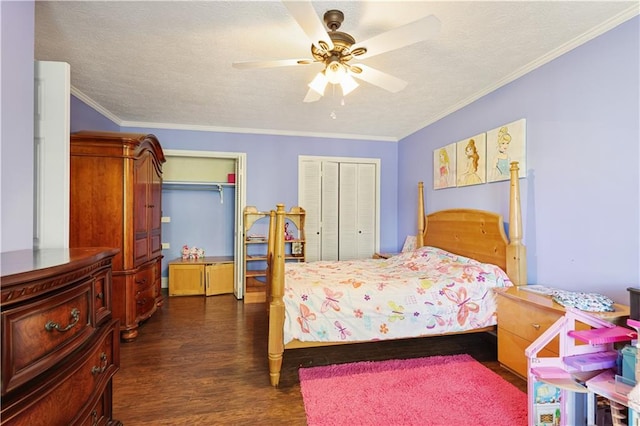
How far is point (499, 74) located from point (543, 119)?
0.59m

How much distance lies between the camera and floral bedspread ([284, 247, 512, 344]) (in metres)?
2.31

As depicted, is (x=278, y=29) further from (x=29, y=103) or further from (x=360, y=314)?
(x=360, y=314)

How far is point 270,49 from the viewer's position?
236cm

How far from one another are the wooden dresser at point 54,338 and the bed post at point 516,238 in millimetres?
2885

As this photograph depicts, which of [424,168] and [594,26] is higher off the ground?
[594,26]

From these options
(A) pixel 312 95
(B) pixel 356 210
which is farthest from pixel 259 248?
(A) pixel 312 95

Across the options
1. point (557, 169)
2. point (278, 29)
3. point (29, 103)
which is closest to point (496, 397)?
point (557, 169)

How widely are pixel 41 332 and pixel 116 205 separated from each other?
2243 millimetres

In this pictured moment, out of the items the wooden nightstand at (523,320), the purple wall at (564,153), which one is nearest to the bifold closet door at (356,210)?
the purple wall at (564,153)

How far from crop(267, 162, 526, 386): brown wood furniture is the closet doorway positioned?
2.37 m

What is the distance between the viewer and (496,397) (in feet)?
6.72

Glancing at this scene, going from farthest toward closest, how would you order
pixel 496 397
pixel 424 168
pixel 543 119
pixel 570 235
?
1. pixel 424 168
2. pixel 543 119
3. pixel 570 235
4. pixel 496 397

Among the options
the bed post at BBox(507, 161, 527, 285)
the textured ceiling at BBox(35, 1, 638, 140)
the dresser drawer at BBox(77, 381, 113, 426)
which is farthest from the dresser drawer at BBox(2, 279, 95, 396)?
the bed post at BBox(507, 161, 527, 285)

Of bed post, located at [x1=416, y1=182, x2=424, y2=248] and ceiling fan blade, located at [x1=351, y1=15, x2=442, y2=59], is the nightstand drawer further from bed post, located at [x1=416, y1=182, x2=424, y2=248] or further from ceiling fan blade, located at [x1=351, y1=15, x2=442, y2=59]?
ceiling fan blade, located at [x1=351, y1=15, x2=442, y2=59]
